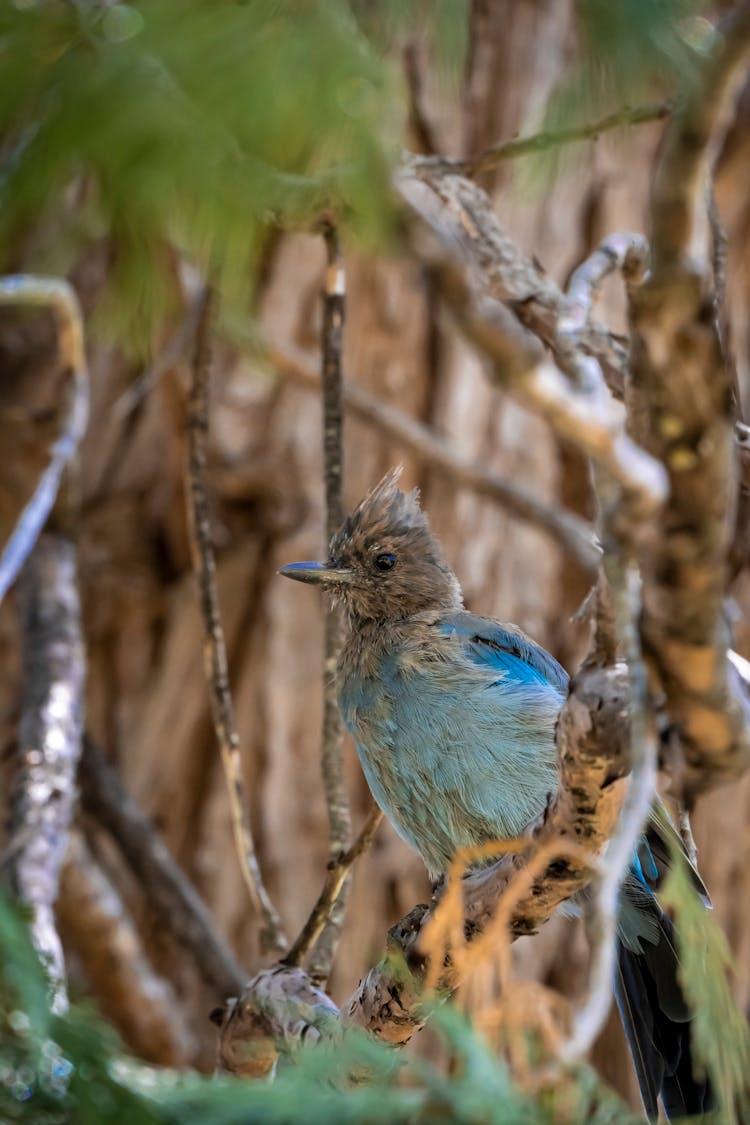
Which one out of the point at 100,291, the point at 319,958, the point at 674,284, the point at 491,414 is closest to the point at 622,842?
the point at 674,284

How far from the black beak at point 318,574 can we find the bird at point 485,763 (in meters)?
0.13

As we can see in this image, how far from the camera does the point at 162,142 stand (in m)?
2.50

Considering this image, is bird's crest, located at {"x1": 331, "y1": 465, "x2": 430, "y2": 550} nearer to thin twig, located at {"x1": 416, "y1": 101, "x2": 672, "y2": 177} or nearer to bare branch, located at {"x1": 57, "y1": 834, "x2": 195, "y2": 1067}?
thin twig, located at {"x1": 416, "y1": 101, "x2": 672, "y2": 177}

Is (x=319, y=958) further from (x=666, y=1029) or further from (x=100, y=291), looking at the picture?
(x=100, y=291)

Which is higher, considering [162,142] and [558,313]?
[162,142]

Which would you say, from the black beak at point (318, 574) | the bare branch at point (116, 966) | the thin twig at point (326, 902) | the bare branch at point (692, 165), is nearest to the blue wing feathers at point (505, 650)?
the black beak at point (318, 574)

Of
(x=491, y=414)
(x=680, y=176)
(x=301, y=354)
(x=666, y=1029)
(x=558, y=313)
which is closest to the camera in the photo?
(x=680, y=176)

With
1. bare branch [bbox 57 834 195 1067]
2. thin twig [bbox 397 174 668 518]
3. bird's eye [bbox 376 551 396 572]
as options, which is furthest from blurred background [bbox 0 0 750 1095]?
thin twig [bbox 397 174 668 518]

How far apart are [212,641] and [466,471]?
1685mm

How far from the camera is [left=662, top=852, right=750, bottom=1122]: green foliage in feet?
5.33

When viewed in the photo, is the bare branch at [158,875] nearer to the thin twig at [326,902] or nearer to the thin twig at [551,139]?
the thin twig at [326,902]

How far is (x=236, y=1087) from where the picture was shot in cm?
154

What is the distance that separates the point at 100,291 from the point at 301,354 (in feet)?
3.53

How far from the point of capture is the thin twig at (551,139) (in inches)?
116
